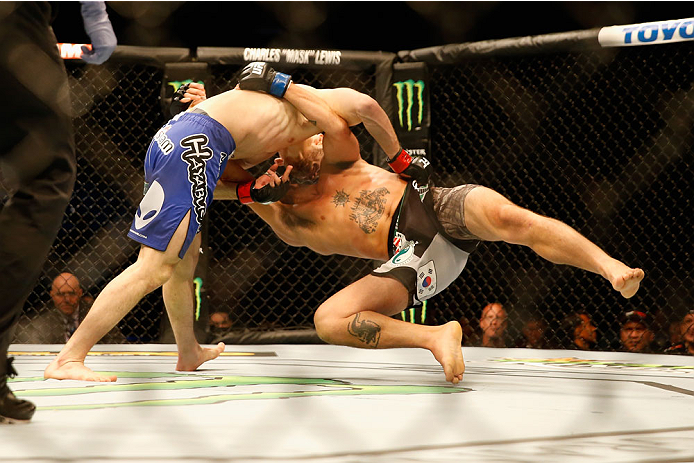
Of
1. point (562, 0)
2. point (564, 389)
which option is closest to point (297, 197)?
point (564, 389)

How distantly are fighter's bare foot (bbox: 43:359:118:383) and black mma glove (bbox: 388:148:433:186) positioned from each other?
33.7 inches

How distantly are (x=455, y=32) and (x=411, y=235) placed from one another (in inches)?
79.9

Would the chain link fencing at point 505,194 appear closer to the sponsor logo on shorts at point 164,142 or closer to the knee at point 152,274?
the sponsor logo on shorts at point 164,142

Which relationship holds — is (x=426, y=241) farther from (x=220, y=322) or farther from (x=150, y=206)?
(x=220, y=322)

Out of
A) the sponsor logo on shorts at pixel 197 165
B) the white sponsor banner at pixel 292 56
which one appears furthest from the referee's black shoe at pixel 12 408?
the white sponsor banner at pixel 292 56

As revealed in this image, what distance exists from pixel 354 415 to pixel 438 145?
2.53m

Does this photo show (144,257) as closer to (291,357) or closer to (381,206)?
(381,206)

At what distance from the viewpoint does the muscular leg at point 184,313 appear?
5.65 ft

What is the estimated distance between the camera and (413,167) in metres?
1.82

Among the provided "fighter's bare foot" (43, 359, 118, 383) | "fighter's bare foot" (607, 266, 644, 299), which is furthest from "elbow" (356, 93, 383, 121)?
"fighter's bare foot" (43, 359, 118, 383)

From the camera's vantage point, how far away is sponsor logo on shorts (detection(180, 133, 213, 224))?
1.54 metres

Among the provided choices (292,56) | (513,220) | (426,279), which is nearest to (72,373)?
(426,279)

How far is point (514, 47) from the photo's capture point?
2.69m

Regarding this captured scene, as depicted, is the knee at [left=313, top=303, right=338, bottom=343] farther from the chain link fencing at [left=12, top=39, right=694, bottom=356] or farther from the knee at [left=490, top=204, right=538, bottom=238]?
the chain link fencing at [left=12, top=39, right=694, bottom=356]
